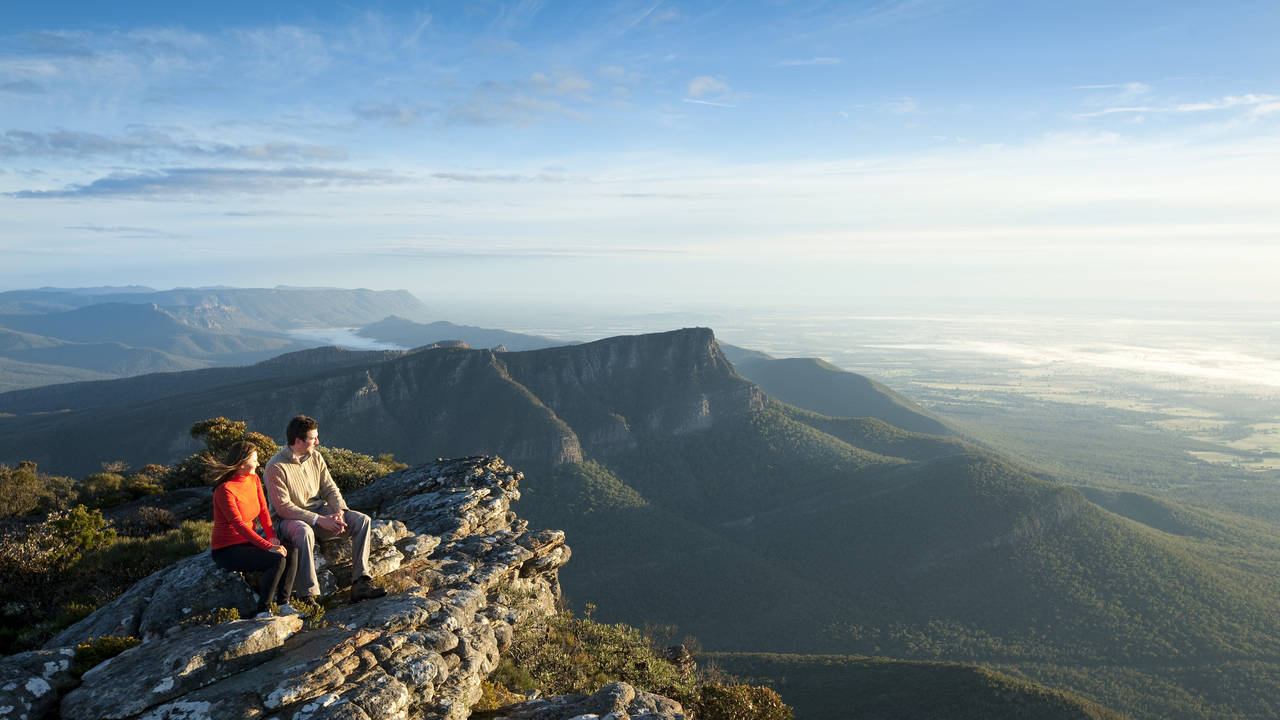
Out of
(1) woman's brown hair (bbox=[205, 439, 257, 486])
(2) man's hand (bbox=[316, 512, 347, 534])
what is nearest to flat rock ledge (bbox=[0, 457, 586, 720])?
(2) man's hand (bbox=[316, 512, 347, 534])

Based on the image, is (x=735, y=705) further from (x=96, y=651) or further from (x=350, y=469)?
(x=350, y=469)

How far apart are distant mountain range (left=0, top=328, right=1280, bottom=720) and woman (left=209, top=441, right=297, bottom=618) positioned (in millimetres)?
72675

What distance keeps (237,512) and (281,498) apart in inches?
36.8

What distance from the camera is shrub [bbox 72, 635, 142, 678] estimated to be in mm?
9859

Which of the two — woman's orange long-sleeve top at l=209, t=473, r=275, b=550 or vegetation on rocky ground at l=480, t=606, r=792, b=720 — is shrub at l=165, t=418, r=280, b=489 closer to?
vegetation on rocky ground at l=480, t=606, r=792, b=720

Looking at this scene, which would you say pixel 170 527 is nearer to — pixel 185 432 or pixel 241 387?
pixel 185 432

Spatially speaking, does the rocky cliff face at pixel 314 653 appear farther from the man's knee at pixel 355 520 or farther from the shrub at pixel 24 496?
the shrub at pixel 24 496

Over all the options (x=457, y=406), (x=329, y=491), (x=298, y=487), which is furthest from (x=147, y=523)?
(x=457, y=406)

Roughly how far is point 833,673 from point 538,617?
4834cm

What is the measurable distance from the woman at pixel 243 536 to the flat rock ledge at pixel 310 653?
1.03 metres

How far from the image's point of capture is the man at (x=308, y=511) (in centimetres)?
1257

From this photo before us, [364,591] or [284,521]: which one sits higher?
[284,521]

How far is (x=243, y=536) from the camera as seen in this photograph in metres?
12.0

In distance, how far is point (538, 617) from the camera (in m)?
18.5
